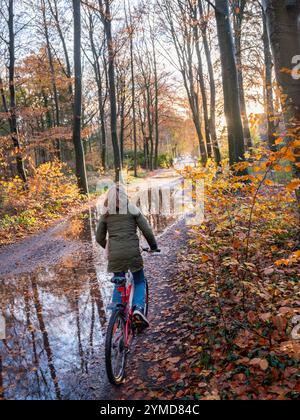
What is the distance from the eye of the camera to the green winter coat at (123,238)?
185 inches

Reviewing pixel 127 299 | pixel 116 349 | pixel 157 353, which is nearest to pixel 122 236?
pixel 127 299

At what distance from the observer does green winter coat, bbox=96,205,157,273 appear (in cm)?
469

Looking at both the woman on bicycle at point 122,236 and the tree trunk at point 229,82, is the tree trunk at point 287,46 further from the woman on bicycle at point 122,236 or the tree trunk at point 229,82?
the tree trunk at point 229,82

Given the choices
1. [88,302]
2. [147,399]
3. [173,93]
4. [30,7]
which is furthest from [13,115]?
[173,93]

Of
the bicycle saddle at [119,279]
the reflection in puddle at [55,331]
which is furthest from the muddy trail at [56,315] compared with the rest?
the bicycle saddle at [119,279]

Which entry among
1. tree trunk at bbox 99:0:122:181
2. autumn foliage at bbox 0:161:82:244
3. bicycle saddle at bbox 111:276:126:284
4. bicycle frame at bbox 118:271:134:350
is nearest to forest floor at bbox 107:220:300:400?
bicycle frame at bbox 118:271:134:350

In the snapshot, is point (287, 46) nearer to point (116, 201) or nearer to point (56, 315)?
point (116, 201)

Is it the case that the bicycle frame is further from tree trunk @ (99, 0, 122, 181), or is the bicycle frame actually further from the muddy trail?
tree trunk @ (99, 0, 122, 181)

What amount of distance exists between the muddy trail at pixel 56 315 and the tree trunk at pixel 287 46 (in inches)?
146

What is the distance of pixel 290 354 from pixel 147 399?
162 cm

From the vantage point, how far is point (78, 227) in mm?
12906

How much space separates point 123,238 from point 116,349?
4.64 feet

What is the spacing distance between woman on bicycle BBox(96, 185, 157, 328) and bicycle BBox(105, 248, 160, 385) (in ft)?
0.45
